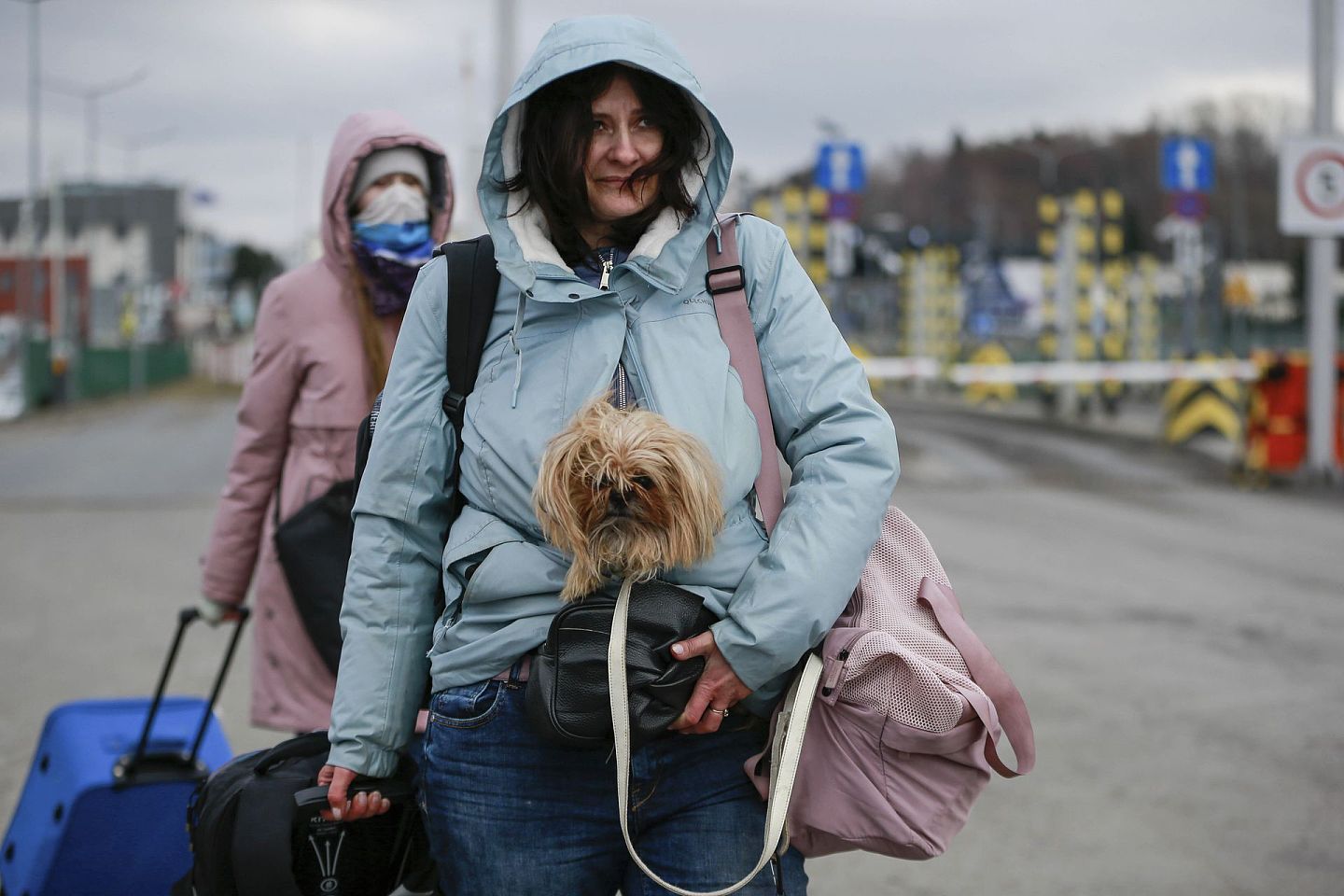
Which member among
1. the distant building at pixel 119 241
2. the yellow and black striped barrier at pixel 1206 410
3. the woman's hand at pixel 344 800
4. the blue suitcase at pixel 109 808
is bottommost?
the blue suitcase at pixel 109 808

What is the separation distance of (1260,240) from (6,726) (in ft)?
283

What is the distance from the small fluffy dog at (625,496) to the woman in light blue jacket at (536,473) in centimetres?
9

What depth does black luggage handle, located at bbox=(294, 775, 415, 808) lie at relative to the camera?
241 centimetres

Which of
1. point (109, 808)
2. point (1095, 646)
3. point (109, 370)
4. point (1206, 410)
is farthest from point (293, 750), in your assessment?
point (109, 370)

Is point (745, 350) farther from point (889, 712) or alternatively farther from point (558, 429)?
point (889, 712)

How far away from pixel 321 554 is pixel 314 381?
43 centimetres

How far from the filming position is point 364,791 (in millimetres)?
2414

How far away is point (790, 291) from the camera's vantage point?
2.25 metres

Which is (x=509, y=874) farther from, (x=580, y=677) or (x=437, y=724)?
(x=580, y=677)

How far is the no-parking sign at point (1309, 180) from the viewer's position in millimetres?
12398

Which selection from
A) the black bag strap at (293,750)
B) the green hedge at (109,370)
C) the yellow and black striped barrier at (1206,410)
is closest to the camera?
the black bag strap at (293,750)

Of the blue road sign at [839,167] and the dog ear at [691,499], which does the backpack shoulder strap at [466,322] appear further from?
the blue road sign at [839,167]

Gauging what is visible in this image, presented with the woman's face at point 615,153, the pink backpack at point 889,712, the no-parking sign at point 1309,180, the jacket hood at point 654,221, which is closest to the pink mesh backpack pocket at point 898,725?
the pink backpack at point 889,712

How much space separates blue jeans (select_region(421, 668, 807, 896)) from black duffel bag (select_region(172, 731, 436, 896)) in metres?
0.31
